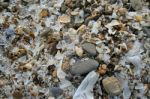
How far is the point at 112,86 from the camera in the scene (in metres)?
1.76

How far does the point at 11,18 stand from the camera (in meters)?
2.03

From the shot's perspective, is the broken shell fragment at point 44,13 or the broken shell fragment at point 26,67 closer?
the broken shell fragment at point 26,67

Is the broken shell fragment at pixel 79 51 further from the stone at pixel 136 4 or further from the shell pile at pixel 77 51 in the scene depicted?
the stone at pixel 136 4

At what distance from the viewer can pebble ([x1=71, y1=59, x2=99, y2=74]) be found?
5.85ft

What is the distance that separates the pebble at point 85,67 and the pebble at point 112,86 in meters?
0.09

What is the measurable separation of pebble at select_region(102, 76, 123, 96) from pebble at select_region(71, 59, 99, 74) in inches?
3.4

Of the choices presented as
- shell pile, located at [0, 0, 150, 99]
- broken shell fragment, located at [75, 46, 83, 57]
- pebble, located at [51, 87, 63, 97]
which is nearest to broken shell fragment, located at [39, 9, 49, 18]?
shell pile, located at [0, 0, 150, 99]

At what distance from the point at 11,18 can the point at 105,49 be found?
558 millimetres

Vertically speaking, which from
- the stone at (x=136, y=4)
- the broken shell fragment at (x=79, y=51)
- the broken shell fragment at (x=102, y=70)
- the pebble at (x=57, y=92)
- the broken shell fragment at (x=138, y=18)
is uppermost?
the stone at (x=136, y=4)

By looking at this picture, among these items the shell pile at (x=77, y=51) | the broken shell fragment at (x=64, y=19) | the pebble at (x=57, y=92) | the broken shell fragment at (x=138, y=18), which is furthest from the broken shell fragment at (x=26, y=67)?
the broken shell fragment at (x=138, y=18)

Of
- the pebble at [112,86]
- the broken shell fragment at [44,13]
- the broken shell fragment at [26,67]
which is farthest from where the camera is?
the broken shell fragment at [44,13]

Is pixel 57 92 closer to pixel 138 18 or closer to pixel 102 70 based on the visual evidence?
pixel 102 70

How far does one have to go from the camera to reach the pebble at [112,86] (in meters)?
1.75

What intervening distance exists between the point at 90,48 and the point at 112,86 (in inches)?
8.5
